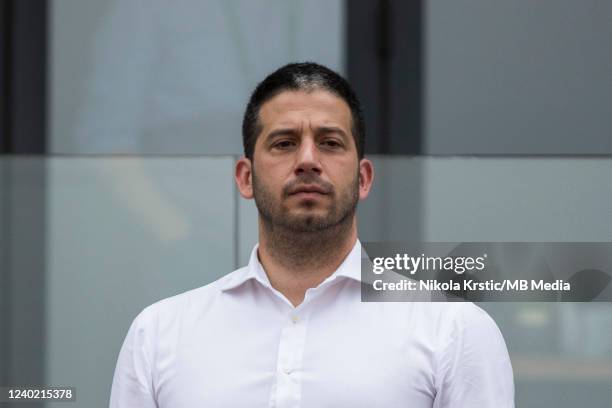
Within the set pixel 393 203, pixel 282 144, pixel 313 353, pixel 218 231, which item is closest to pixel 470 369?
pixel 313 353

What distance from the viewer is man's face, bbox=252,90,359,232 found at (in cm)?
233

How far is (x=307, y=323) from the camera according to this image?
235cm

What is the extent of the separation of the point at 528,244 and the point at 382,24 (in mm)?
990

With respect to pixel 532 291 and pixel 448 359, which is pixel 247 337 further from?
pixel 532 291

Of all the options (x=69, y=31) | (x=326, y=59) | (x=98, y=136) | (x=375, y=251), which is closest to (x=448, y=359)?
(x=375, y=251)

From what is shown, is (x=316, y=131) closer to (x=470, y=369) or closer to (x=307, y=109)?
(x=307, y=109)

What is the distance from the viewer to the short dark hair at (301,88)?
2477 millimetres

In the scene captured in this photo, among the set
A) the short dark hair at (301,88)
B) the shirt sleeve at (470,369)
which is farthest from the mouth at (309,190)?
the shirt sleeve at (470,369)

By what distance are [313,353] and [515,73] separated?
5.88 ft

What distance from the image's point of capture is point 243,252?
363 centimetres

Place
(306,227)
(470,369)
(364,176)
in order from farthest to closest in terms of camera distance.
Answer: (364,176) → (306,227) → (470,369)

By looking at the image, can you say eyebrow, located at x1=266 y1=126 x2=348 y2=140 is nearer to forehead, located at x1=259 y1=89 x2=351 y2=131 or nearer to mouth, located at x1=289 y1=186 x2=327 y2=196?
forehead, located at x1=259 y1=89 x2=351 y2=131

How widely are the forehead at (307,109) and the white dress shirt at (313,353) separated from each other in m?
0.34

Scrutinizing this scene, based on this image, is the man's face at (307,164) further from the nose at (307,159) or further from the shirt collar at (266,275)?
the shirt collar at (266,275)
